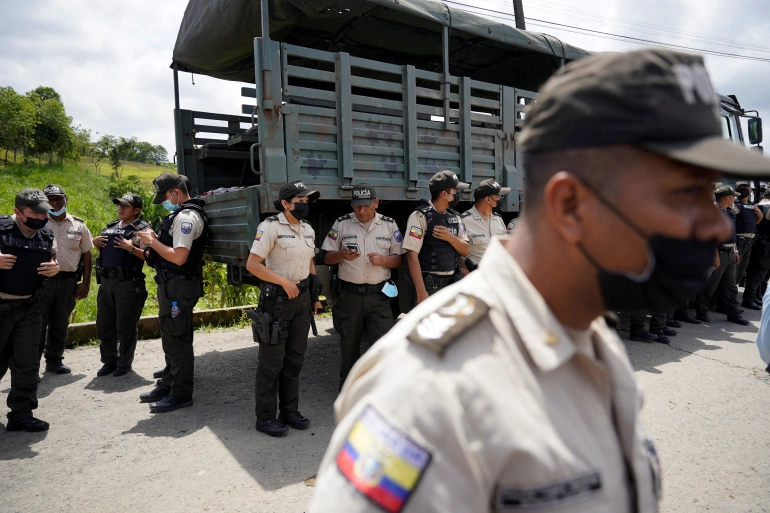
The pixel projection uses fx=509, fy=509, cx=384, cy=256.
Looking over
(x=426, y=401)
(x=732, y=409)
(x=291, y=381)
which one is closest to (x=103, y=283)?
(x=291, y=381)

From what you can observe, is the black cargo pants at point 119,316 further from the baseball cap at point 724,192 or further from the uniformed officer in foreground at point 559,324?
the baseball cap at point 724,192

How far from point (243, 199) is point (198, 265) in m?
0.79

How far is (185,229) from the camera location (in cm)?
418

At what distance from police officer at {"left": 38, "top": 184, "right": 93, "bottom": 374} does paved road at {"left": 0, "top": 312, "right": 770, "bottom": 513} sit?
0.29 meters

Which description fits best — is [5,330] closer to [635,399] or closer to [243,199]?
[243,199]

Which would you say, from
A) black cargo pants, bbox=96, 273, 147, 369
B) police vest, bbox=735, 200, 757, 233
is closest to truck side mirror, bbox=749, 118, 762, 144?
police vest, bbox=735, 200, 757, 233

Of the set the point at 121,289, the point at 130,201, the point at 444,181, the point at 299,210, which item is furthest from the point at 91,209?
the point at 444,181

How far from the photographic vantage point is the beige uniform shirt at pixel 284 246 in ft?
12.3

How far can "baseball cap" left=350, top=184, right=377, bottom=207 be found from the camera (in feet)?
13.6

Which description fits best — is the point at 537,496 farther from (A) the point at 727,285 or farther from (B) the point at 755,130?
(B) the point at 755,130

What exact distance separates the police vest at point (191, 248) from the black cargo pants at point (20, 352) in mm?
1041

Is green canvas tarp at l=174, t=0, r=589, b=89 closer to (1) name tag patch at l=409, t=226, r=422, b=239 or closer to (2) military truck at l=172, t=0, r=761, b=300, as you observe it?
(2) military truck at l=172, t=0, r=761, b=300

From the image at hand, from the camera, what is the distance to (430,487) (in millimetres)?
696

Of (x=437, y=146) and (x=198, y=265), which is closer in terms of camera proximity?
(x=198, y=265)
